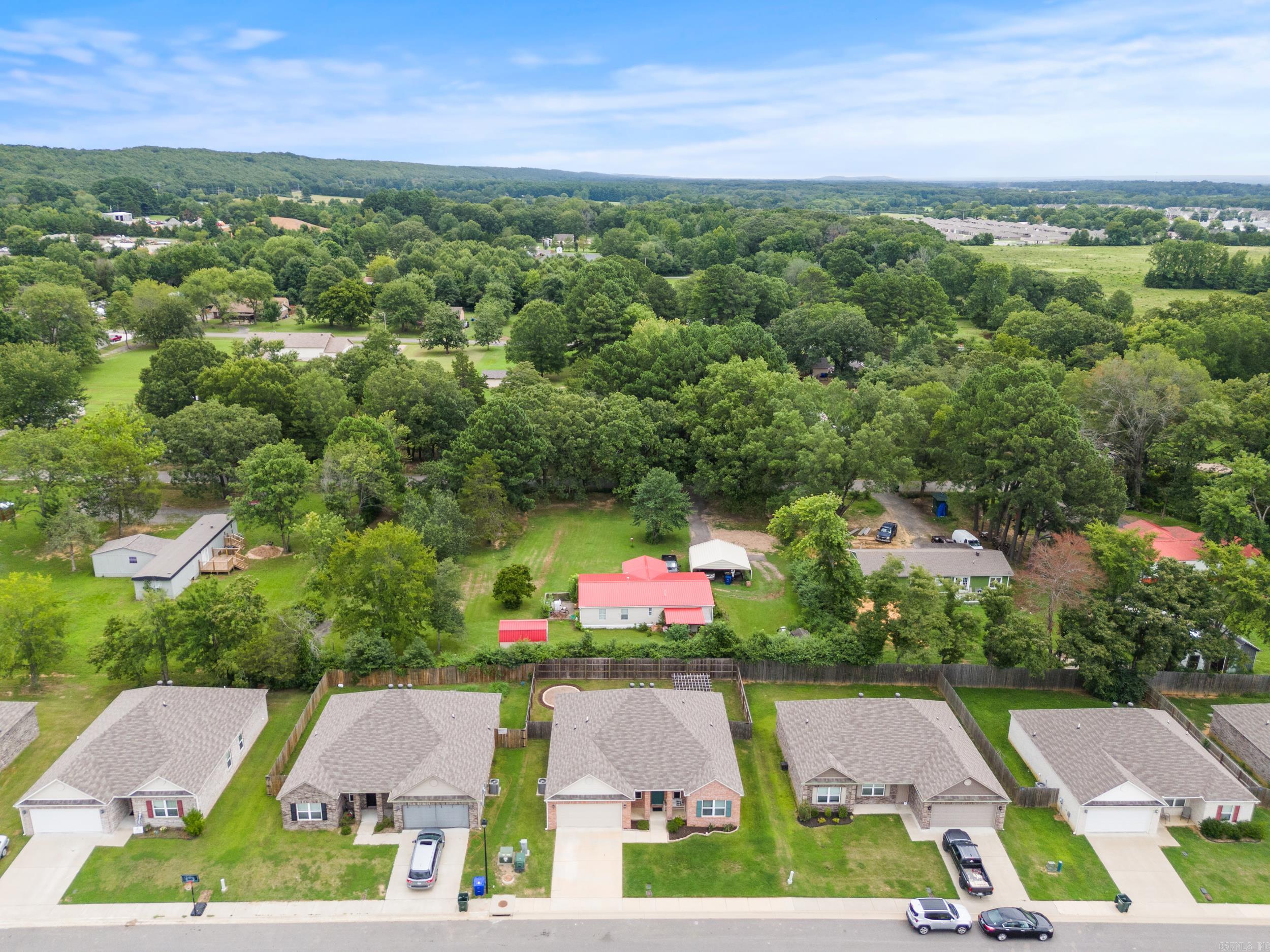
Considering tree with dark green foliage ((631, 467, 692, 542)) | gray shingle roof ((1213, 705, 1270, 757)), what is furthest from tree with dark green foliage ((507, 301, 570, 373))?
gray shingle roof ((1213, 705, 1270, 757))

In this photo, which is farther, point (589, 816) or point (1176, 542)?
point (1176, 542)

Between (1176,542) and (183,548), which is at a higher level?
(1176,542)

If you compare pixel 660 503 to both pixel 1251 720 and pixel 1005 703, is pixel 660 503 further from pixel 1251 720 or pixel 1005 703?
pixel 1251 720

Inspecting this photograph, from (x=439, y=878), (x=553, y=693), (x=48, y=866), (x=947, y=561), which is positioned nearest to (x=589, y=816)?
(x=439, y=878)

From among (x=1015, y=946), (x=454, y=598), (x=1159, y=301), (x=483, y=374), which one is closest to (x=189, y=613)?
(x=454, y=598)

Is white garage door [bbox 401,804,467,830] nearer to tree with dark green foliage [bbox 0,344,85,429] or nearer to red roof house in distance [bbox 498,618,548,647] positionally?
red roof house in distance [bbox 498,618,548,647]

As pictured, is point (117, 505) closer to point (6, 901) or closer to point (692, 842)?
point (6, 901)
